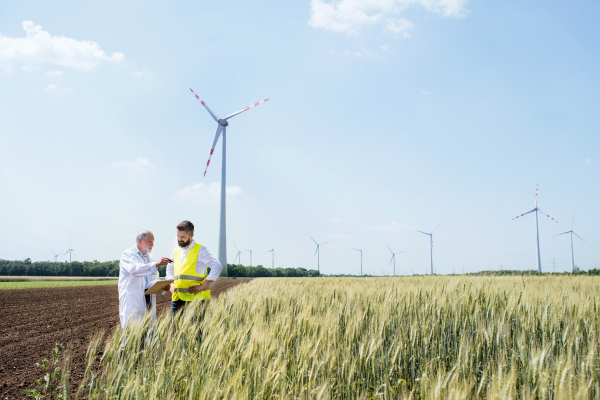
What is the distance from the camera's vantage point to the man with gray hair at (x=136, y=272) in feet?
17.3

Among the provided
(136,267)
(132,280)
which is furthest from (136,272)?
(132,280)

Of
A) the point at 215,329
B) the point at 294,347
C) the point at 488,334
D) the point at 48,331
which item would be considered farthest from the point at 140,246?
the point at 48,331

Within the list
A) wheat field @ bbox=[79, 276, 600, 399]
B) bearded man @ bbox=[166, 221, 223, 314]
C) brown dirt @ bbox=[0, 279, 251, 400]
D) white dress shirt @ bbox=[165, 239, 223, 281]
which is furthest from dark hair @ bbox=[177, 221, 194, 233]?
brown dirt @ bbox=[0, 279, 251, 400]

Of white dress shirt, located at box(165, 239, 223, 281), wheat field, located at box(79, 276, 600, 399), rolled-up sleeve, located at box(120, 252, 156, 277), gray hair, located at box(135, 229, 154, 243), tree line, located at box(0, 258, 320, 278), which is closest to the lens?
wheat field, located at box(79, 276, 600, 399)

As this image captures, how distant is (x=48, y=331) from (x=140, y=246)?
7884mm

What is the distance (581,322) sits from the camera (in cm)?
472

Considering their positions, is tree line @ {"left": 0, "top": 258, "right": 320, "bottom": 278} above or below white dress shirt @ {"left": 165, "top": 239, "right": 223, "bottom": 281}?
below

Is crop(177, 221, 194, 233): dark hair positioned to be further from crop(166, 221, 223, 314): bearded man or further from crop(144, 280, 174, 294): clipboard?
crop(144, 280, 174, 294): clipboard

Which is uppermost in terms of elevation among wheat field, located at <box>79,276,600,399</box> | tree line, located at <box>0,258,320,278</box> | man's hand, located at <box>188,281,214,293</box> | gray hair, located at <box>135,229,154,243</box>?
gray hair, located at <box>135,229,154,243</box>

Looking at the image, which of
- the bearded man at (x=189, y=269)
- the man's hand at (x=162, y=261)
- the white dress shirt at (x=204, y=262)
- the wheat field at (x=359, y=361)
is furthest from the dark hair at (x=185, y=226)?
the wheat field at (x=359, y=361)

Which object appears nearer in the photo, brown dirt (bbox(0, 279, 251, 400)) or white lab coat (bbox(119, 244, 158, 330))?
white lab coat (bbox(119, 244, 158, 330))

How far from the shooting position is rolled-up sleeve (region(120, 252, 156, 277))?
5234 millimetres

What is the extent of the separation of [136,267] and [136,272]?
80mm

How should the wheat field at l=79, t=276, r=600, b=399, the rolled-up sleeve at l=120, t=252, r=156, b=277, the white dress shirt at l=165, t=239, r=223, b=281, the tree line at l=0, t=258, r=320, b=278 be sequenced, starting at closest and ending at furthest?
the wheat field at l=79, t=276, r=600, b=399 < the rolled-up sleeve at l=120, t=252, r=156, b=277 < the white dress shirt at l=165, t=239, r=223, b=281 < the tree line at l=0, t=258, r=320, b=278
